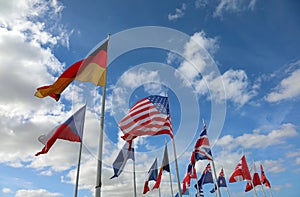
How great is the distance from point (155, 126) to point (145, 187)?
1654cm

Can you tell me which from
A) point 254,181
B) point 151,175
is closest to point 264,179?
point 254,181

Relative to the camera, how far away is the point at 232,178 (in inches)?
1129

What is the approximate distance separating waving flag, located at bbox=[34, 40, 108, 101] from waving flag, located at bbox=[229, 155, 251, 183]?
23859 mm

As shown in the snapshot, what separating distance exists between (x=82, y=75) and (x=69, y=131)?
6.34m

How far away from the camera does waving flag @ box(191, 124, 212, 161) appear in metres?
21.1

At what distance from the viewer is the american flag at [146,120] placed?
43.7 ft

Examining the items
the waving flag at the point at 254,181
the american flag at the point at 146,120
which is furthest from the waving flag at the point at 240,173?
the american flag at the point at 146,120

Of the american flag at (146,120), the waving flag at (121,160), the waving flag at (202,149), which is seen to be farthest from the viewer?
the waving flag at (121,160)

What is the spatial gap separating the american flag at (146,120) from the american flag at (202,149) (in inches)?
277

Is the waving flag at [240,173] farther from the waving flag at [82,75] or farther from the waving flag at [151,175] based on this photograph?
the waving flag at [82,75]

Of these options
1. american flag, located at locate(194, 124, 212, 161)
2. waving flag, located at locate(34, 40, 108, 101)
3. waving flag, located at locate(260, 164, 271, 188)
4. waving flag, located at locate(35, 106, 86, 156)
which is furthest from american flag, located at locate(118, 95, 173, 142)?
waving flag, located at locate(260, 164, 271, 188)

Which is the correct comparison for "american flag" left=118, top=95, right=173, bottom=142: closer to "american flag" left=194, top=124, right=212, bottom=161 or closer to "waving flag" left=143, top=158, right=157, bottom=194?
"american flag" left=194, top=124, right=212, bottom=161

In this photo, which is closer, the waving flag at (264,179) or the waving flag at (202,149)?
the waving flag at (202,149)

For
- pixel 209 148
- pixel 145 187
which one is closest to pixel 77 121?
pixel 209 148
